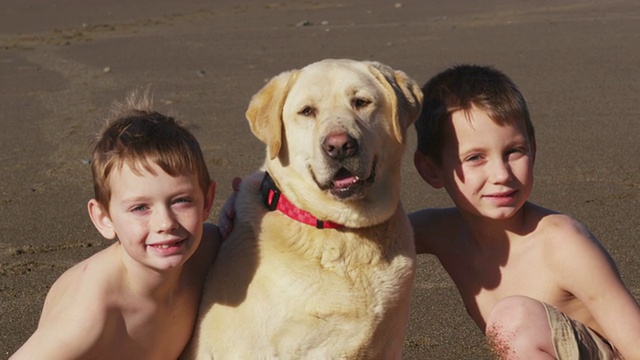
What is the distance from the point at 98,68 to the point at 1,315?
21.2 ft

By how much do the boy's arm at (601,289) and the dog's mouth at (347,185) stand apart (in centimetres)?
75

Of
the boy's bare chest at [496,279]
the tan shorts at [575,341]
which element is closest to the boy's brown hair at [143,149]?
the boy's bare chest at [496,279]

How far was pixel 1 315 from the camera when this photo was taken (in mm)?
4730

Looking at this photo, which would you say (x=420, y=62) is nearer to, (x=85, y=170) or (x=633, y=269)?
(x=85, y=170)

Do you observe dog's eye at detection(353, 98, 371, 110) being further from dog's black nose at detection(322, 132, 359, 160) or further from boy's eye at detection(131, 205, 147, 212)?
boy's eye at detection(131, 205, 147, 212)

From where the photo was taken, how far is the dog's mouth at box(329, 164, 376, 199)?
3.33 m

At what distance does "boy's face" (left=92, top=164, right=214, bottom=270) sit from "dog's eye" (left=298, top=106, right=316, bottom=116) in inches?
16.0

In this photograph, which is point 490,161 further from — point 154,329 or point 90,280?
point 90,280

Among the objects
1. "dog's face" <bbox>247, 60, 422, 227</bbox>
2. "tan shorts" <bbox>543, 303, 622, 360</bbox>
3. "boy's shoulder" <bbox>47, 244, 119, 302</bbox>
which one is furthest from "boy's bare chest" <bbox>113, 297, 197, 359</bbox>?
"tan shorts" <bbox>543, 303, 622, 360</bbox>

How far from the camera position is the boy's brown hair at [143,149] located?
325 cm

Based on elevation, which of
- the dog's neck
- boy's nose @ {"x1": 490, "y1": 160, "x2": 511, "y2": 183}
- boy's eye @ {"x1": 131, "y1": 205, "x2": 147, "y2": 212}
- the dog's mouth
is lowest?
boy's nose @ {"x1": 490, "y1": 160, "x2": 511, "y2": 183}

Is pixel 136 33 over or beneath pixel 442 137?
beneath

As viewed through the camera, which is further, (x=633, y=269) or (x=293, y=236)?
(x=633, y=269)

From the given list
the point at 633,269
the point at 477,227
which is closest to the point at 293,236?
the point at 477,227
